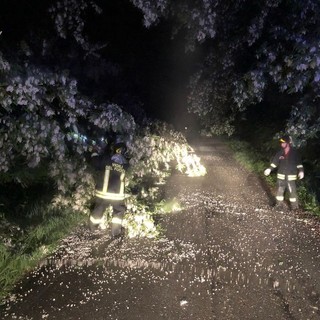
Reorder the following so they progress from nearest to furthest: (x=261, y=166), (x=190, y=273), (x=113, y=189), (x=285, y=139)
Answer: (x=190, y=273)
(x=113, y=189)
(x=285, y=139)
(x=261, y=166)

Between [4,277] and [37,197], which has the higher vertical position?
[37,197]

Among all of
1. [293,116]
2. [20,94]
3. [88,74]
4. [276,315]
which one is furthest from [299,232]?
[88,74]

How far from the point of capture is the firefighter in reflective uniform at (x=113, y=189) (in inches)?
206

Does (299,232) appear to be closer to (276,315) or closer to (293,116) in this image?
(293,116)

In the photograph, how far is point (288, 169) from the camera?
6453 millimetres

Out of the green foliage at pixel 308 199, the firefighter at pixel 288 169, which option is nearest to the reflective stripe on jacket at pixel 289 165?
the firefighter at pixel 288 169

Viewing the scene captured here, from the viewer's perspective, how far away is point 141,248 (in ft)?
16.0

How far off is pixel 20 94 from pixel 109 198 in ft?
7.38

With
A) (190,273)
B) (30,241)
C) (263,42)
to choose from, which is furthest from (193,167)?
(30,241)

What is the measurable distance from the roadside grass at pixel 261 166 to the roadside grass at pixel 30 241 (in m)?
4.20

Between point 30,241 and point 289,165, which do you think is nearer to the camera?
point 30,241

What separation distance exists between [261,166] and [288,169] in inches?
117

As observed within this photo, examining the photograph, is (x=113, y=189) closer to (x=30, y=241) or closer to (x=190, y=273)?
(x=30, y=241)

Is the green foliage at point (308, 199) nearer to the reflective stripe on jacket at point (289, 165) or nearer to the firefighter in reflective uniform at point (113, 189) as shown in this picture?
the reflective stripe on jacket at point (289, 165)
